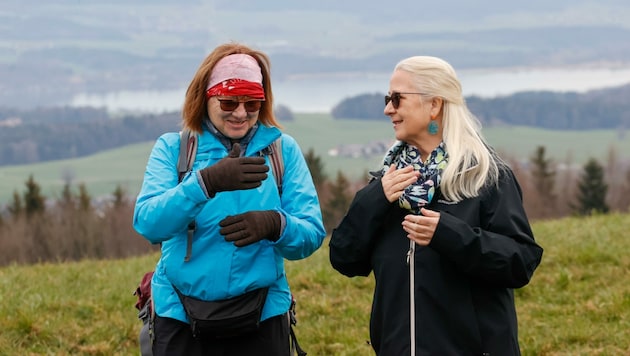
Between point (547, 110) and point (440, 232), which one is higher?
point (440, 232)

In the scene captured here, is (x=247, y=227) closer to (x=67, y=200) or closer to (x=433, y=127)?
(x=433, y=127)

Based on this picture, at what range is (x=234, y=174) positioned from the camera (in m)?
4.08

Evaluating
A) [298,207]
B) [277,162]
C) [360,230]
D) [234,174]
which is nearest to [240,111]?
[277,162]

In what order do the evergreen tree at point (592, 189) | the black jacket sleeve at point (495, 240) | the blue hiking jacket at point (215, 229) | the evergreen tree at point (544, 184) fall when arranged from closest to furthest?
1. the black jacket sleeve at point (495, 240)
2. the blue hiking jacket at point (215, 229)
3. the evergreen tree at point (592, 189)
4. the evergreen tree at point (544, 184)

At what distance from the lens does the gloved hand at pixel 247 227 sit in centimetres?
419

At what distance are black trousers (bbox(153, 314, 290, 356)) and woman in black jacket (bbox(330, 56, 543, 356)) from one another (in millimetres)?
604

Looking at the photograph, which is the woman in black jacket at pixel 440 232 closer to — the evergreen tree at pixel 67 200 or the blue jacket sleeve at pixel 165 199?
the blue jacket sleeve at pixel 165 199

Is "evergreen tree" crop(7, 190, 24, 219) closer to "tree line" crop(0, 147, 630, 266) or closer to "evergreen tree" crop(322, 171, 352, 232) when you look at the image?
"tree line" crop(0, 147, 630, 266)

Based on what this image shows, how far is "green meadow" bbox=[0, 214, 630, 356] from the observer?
7.54 m

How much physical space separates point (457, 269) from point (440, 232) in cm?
27

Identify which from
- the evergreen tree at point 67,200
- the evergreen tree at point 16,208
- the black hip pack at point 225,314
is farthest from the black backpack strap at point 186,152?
the evergreen tree at point 67,200

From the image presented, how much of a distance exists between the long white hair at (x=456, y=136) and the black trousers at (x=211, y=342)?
1.19 metres

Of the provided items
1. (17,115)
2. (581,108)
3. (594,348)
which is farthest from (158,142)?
(17,115)

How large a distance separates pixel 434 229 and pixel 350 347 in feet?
12.7
